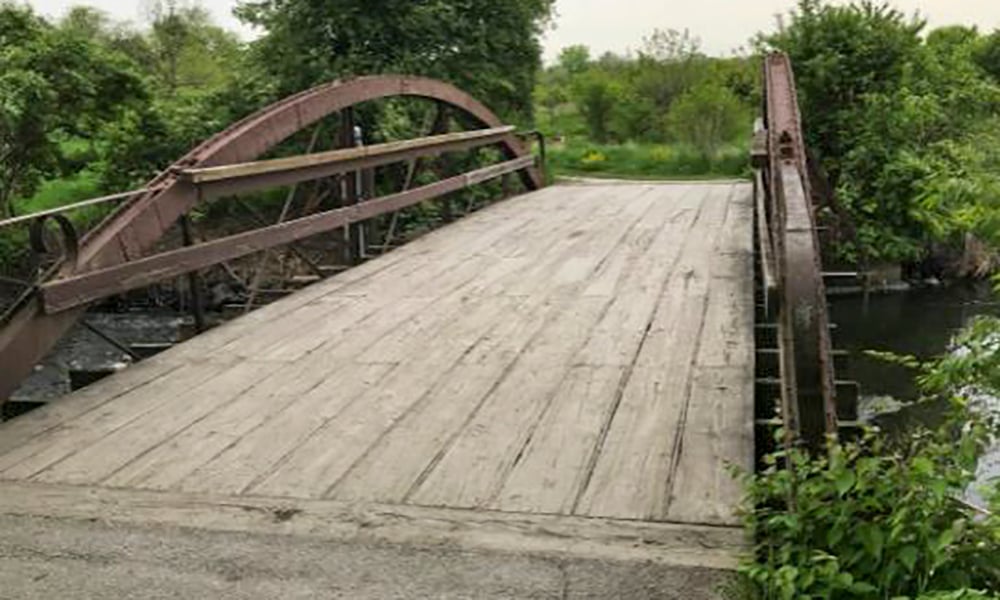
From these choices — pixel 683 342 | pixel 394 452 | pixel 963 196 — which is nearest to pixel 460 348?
pixel 683 342

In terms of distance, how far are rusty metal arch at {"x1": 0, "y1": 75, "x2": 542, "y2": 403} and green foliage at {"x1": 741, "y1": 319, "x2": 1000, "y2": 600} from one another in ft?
7.68

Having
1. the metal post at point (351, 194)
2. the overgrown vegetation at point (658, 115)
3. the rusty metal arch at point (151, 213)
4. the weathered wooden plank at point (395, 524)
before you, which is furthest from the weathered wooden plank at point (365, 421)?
the overgrown vegetation at point (658, 115)

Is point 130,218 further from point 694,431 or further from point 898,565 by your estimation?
point 898,565

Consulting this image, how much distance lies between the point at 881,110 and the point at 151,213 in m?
10.9

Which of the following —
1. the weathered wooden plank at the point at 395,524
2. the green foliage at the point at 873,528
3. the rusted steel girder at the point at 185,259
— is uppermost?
the rusted steel girder at the point at 185,259

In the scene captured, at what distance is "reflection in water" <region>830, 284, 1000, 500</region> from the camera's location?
9688mm

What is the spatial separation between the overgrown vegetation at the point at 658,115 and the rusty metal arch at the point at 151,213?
12125mm

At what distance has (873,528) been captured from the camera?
188 cm

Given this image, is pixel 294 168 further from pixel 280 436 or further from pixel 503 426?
pixel 503 426

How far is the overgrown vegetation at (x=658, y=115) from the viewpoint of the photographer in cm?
1850

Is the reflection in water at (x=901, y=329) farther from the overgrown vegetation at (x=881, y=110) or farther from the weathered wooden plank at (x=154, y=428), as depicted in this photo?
the weathered wooden plank at (x=154, y=428)

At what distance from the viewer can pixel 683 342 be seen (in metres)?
3.95

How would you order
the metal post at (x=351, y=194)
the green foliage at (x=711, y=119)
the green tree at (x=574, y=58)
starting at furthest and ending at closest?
the green tree at (x=574, y=58) < the green foliage at (x=711, y=119) < the metal post at (x=351, y=194)

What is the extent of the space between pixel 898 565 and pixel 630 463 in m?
0.95
